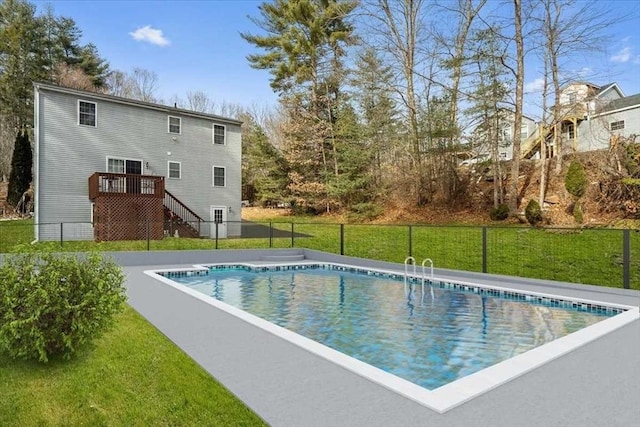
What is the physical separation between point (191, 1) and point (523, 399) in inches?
731

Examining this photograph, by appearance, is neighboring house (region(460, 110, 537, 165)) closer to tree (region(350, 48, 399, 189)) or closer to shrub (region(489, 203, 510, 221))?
shrub (region(489, 203, 510, 221))

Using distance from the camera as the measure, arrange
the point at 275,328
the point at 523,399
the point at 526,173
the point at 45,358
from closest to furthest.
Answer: the point at 523,399 < the point at 45,358 < the point at 275,328 < the point at 526,173

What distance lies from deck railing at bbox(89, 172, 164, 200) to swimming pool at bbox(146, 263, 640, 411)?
624 centimetres

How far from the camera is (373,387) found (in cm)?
314

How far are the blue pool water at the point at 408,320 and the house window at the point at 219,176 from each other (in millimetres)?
9810

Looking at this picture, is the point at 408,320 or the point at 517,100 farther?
the point at 517,100

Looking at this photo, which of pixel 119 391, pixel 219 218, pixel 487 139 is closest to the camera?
pixel 119 391

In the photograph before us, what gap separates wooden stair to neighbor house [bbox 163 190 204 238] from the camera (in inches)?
663

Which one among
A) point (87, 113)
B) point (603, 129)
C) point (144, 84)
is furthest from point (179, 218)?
point (144, 84)

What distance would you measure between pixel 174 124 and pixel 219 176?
122 inches

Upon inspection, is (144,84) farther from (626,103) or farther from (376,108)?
(626,103)

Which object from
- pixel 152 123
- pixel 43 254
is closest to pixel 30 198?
pixel 152 123

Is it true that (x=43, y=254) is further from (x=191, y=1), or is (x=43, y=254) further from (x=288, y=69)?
(x=288, y=69)

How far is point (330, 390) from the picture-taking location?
305 centimetres
